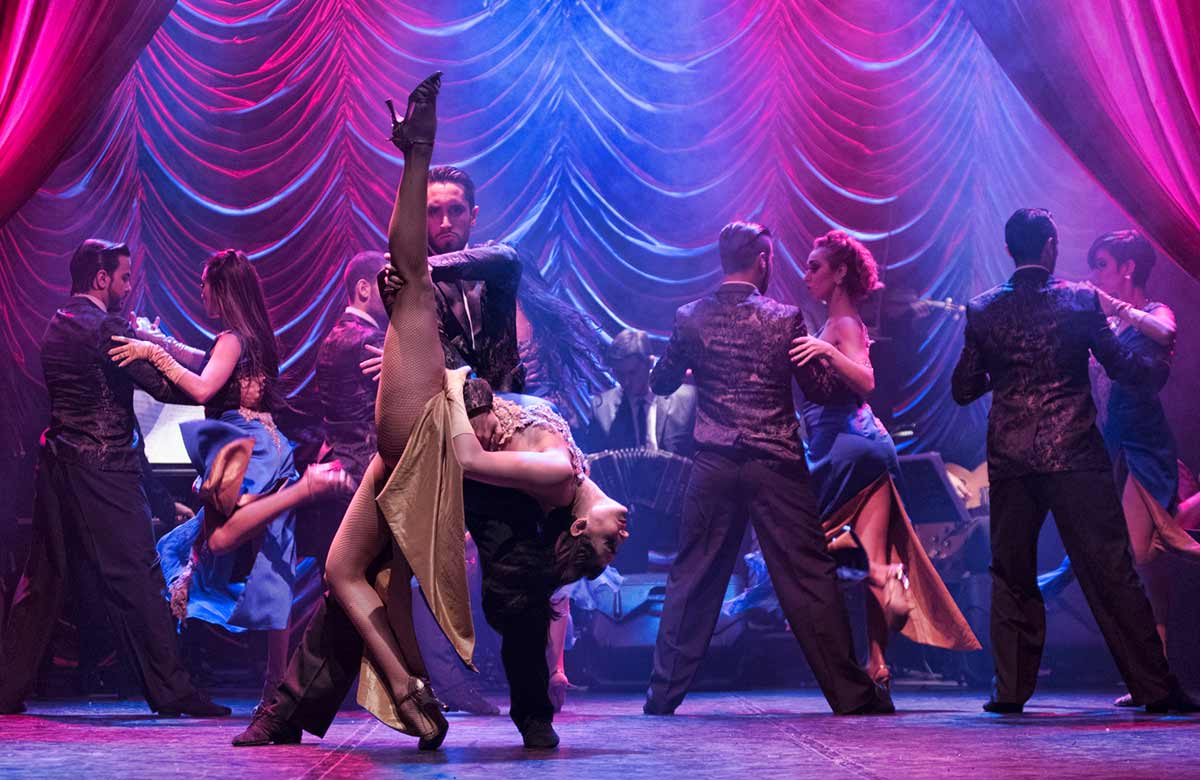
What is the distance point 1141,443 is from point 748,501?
175cm

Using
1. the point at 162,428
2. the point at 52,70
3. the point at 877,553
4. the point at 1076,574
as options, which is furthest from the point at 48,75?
the point at 1076,574

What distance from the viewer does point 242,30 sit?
8820 millimetres

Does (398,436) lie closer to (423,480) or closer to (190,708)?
(423,480)

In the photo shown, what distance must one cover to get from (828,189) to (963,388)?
14.1ft

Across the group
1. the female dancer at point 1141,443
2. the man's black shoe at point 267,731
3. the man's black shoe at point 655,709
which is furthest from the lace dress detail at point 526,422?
the female dancer at point 1141,443

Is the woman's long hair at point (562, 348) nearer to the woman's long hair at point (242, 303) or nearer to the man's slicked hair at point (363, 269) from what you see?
the man's slicked hair at point (363, 269)

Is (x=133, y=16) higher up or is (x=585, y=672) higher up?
(x=133, y=16)

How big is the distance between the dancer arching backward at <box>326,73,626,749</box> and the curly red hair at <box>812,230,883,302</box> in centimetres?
210

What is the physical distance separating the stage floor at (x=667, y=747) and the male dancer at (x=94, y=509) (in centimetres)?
24

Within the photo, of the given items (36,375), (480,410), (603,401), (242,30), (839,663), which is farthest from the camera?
(242,30)

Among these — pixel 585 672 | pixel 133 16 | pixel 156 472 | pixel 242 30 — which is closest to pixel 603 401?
pixel 585 672

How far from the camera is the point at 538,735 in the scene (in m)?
3.88

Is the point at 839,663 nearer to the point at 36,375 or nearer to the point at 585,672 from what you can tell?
the point at 585,672

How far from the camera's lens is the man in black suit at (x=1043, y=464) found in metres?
4.89
